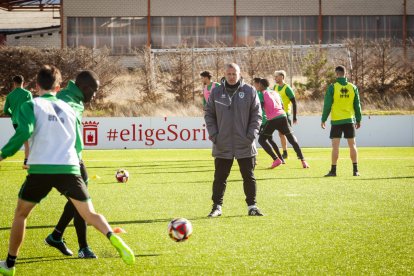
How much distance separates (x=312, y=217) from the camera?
10633 millimetres

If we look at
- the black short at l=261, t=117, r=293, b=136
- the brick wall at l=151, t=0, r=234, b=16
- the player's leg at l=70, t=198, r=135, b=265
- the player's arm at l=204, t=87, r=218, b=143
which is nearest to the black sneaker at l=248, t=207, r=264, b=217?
the player's arm at l=204, t=87, r=218, b=143

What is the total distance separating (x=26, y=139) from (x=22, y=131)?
0.08m

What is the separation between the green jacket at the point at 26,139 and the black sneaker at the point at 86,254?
1297mm

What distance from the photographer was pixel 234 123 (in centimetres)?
1084

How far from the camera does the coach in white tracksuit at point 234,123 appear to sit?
10836 mm

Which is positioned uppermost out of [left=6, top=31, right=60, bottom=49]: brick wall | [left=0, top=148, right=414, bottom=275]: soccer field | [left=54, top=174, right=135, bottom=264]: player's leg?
[left=6, top=31, right=60, bottom=49]: brick wall

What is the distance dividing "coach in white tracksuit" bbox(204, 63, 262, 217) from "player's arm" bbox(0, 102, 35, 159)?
4327mm

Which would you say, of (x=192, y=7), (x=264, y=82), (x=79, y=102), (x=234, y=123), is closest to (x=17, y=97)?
(x=264, y=82)

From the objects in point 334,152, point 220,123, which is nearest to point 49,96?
point 220,123

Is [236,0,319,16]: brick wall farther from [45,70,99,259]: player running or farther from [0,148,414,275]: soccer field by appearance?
[45,70,99,259]: player running

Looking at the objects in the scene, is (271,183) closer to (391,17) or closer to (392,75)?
(392,75)

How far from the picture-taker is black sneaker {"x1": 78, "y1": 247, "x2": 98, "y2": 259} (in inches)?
313

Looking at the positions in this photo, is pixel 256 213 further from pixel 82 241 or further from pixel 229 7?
pixel 229 7

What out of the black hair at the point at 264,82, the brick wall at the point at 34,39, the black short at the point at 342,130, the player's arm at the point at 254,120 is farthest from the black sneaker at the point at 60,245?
the brick wall at the point at 34,39
